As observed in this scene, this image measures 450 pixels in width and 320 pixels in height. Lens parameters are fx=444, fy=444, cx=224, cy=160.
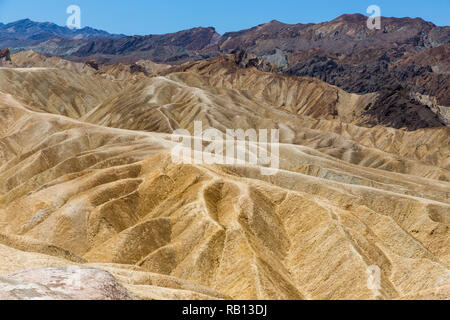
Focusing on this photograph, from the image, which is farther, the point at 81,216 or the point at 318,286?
the point at 81,216

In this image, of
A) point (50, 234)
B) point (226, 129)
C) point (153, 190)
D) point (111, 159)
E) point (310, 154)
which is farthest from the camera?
point (226, 129)

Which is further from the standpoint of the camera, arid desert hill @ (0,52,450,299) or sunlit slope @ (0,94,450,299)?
sunlit slope @ (0,94,450,299)

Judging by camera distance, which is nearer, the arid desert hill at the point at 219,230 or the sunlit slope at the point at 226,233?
the arid desert hill at the point at 219,230

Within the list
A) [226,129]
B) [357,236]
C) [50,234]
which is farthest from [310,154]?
[50,234]

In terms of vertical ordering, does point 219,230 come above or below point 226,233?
above

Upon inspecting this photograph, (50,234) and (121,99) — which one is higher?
(121,99)
